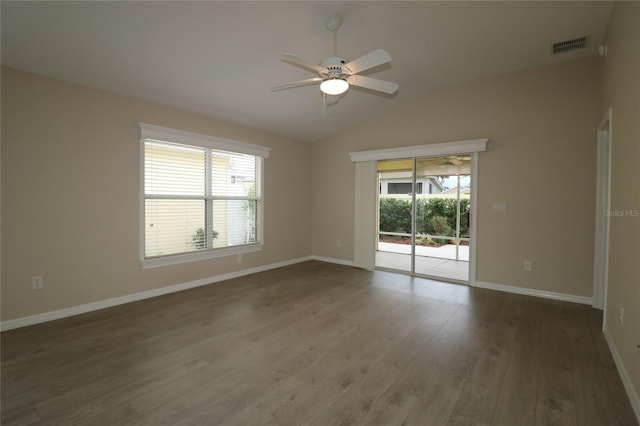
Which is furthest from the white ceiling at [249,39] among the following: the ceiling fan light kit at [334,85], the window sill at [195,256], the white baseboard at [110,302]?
the white baseboard at [110,302]

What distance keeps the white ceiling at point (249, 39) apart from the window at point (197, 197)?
0.60m

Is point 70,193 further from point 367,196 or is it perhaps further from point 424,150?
point 424,150

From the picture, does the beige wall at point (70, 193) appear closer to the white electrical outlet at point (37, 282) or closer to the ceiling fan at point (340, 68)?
the white electrical outlet at point (37, 282)

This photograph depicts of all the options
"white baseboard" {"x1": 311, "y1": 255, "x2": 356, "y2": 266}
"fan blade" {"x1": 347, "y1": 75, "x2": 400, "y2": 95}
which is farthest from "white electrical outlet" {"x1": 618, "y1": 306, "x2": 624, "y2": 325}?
"white baseboard" {"x1": 311, "y1": 255, "x2": 356, "y2": 266}

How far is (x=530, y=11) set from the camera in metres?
2.99

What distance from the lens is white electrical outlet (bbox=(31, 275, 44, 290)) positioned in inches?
123

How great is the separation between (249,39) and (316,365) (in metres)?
3.20

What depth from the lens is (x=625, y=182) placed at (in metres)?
2.32

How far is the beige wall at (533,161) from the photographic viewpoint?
12.7 ft

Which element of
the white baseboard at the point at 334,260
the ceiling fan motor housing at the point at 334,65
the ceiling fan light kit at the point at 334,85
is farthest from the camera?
the white baseboard at the point at 334,260

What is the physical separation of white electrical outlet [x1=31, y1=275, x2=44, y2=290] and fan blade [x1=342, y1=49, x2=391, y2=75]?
3.75m

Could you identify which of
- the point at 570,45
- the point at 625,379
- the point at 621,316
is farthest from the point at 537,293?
the point at 570,45

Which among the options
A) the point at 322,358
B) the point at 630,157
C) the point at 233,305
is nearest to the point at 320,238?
the point at 233,305

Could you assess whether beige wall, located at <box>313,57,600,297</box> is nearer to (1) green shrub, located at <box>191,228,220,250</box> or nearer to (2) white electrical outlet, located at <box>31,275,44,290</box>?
(1) green shrub, located at <box>191,228,220,250</box>
